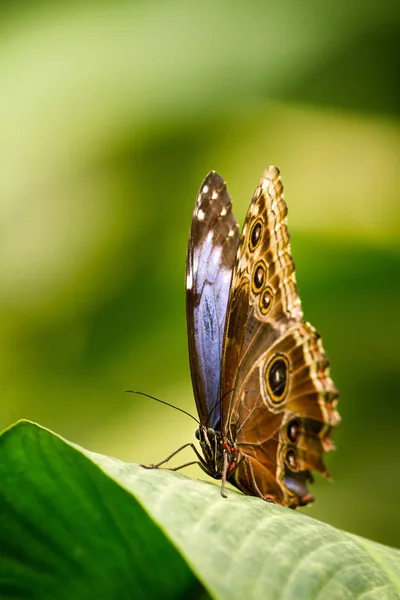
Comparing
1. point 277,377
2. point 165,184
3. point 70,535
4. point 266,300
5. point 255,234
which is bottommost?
point 70,535

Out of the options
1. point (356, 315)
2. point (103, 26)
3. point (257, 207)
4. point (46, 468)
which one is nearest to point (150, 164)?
point (103, 26)

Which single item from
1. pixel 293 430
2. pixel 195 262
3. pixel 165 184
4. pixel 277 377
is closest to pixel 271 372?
pixel 277 377

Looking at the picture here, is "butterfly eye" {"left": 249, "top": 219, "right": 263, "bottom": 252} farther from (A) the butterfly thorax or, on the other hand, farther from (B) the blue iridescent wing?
(A) the butterfly thorax

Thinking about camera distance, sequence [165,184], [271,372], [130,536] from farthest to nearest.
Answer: [165,184]
[271,372]
[130,536]

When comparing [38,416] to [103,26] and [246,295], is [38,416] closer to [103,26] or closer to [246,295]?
[246,295]

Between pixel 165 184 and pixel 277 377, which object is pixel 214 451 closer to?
pixel 277 377

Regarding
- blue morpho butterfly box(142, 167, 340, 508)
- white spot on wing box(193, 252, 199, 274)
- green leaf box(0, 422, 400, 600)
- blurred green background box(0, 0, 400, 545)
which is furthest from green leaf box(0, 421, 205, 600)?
blurred green background box(0, 0, 400, 545)

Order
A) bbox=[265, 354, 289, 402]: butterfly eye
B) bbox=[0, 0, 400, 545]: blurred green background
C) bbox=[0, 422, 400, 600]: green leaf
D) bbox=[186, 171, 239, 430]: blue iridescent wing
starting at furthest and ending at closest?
1. bbox=[0, 0, 400, 545]: blurred green background
2. bbox=[265, 354, 289, 402]: butterfly eye
3. bbox=[186, 171, 239, 430]: blue iridescent wing
4. bbox=[0, 422, 400, 600]: green leaf
